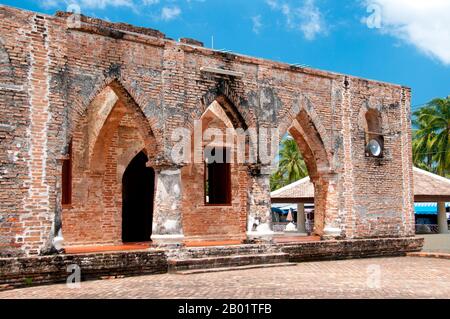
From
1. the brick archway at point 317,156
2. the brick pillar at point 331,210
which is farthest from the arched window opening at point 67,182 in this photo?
the brick pillar at point 331,210

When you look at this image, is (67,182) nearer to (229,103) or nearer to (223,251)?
(223,251)

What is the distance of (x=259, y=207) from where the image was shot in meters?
14.0

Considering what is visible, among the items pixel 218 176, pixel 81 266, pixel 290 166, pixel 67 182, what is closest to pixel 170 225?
pixel 81 266

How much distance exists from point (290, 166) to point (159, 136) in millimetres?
36148

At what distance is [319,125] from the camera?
15297mm

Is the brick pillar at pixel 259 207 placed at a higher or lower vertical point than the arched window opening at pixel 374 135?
lower

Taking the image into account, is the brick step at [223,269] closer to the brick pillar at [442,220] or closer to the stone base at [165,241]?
the stone base at [165,241]

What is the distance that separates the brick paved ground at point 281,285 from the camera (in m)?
9.09

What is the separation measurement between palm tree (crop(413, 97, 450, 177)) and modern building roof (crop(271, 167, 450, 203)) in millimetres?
10599

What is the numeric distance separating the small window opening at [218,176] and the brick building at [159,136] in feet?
0.14

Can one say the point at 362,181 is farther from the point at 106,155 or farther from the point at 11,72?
the point at 11,72

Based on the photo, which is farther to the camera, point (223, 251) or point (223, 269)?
point (223, 251)
